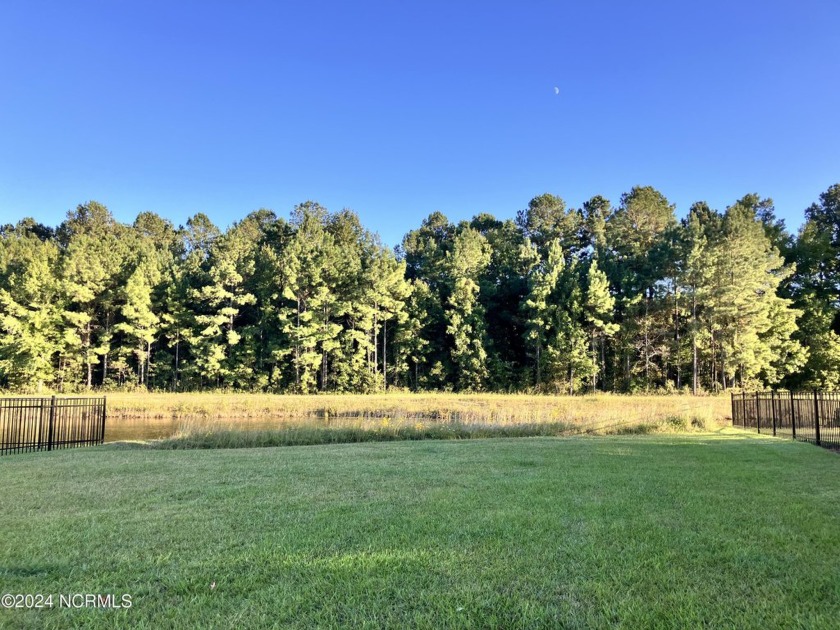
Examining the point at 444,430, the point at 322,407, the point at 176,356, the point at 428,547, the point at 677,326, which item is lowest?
the point at 322,407

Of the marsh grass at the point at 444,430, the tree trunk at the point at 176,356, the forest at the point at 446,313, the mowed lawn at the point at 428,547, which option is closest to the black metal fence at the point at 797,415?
the marsh grass at the point at 444,430

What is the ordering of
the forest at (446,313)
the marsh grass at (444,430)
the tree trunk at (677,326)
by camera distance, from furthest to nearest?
the tree trunk at (677,326) → the forest at (446,313) → the marsh grass at (444,430)

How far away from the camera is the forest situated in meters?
39.1

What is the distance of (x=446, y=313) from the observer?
4553 cm

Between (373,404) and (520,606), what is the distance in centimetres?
2622

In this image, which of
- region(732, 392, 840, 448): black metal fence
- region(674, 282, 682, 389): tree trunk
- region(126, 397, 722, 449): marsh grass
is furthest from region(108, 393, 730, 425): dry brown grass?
region(674, 282, 682, 389): tree trunk

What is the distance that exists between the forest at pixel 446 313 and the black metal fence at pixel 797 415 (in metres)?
20.7

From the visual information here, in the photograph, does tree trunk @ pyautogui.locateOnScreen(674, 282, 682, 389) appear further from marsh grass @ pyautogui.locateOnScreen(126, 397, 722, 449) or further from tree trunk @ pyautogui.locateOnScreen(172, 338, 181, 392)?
tree trunk @ pyautogui.locateOnScreen(172, 338, 181, 392)

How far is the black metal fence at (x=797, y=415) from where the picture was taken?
41.4 ft

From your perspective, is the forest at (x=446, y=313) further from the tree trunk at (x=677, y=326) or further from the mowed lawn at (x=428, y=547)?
the mowed lawn at (x=428, y=547)

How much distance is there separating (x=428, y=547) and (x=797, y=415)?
1611cm

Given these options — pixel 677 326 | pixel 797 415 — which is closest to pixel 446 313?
pixel 677 326

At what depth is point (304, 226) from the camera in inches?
2040

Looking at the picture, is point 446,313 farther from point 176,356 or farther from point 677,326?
point 176,356
